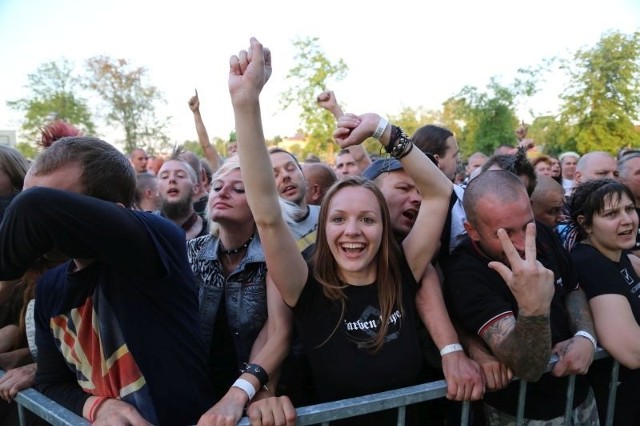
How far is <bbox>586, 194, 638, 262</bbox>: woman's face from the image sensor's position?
266 cm

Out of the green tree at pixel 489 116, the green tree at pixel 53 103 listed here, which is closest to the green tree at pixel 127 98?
the green tree at pixel 53 103

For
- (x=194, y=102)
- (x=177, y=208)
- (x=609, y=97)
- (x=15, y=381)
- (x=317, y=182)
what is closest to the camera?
(x=15, y=381)

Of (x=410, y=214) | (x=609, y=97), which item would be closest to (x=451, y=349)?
(x=410, y=214)

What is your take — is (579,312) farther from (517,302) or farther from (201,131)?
(201,131)

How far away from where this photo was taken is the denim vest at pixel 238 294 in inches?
92.7

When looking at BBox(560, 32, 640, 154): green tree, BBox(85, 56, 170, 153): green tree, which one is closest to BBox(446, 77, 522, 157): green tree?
BBox(560, 32, 640, 154): green tree

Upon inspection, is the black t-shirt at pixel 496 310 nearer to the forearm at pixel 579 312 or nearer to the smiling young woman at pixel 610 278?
the forearm at pixel 579 312

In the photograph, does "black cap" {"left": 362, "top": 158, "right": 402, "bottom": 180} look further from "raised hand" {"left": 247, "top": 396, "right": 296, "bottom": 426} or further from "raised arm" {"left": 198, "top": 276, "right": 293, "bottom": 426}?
"raised hand" {"left": 247, "top": 396, "right": 296, "bottom": 426}

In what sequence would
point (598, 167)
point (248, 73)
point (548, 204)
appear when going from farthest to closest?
point (598, 167)
point (548, 204)
point (248, 73)

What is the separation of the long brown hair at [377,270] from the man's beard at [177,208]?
2.58m

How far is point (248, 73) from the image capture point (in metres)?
1.70

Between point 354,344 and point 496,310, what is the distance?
62 centimetres

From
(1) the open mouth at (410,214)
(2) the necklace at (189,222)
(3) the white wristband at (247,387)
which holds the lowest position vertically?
(3) the white wristband at (247,387)

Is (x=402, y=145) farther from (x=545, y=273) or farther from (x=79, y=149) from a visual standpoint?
(x=79, y=149)
